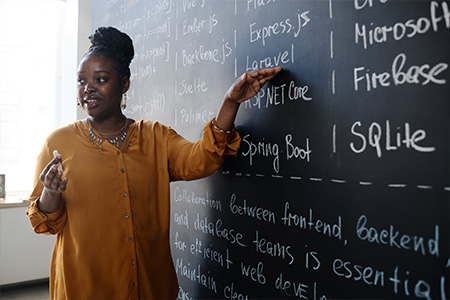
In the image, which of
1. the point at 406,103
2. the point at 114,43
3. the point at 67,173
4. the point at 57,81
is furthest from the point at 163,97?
the point at 57,81

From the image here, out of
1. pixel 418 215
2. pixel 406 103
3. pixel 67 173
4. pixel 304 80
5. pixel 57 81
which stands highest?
pixel 57 81

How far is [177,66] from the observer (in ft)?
5.69

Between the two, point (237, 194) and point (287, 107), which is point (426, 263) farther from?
point (237, 194)

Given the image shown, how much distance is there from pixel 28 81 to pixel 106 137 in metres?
2.73

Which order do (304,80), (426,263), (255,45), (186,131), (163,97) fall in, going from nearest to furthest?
(426,263), (304,80), (255,45), (186,131), (163,97)

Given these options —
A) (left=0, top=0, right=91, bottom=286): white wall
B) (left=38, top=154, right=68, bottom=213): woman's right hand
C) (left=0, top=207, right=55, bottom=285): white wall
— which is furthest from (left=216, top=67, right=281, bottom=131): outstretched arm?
(left=0, top=207, right=55, bottom=285): white wall

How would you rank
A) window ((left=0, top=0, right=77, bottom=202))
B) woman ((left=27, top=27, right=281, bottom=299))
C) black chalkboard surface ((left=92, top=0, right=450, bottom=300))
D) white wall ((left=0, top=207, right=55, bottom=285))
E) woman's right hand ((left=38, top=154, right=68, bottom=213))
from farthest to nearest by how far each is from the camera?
window ((left=0, top=0, right=77, bottom=202)), white wall ((left=0, top=207, right=55, bottom=285)), woman ((left=27, top=27, right=281, bottom=299)), woman's right hand ((left=38, top=154, right=68, bottom=213)), black chalkboard surface ((left=92, top=0, right=450, bottom=300))

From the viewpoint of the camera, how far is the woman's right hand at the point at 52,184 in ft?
3.74

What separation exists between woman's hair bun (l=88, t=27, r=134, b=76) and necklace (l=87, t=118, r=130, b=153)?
0.92 feet

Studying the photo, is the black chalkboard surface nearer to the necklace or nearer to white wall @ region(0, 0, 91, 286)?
the necklace

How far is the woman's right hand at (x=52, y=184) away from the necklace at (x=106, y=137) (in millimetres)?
209

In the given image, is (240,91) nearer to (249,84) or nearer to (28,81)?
(249,84)

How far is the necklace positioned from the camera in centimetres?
136

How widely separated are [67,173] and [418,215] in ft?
3.91
